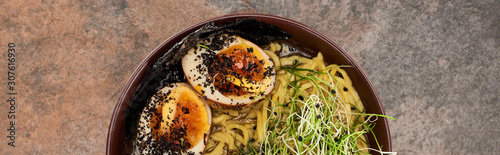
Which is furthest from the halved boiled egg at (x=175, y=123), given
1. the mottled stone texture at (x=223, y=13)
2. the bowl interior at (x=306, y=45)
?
the mottled stone texture at (x=223, y=13)

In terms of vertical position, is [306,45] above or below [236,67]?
above

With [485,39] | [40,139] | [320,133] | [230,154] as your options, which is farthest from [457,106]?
[40,139]

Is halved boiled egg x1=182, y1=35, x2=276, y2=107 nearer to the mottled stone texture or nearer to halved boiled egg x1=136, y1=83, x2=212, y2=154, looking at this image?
halved boiled egg x1=136, y1=83, x2=212, y2=154

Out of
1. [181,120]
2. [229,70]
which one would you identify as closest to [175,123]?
[181,120]

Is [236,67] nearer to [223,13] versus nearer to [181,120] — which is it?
[181,120]

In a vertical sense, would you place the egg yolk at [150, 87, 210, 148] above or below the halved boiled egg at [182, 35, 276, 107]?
below

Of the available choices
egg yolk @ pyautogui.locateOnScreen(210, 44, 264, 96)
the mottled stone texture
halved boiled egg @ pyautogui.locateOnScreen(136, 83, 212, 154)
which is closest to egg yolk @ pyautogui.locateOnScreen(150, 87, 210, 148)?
halved boiled egg @ pyautogui.locateOnScreen(136, 83, 212, 154)

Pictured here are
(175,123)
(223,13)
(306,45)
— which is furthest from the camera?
(223,13)

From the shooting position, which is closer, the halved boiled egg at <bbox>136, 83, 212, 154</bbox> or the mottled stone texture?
the halved boiled egg at <bbox>136, 83, 212, 154</bbox>
